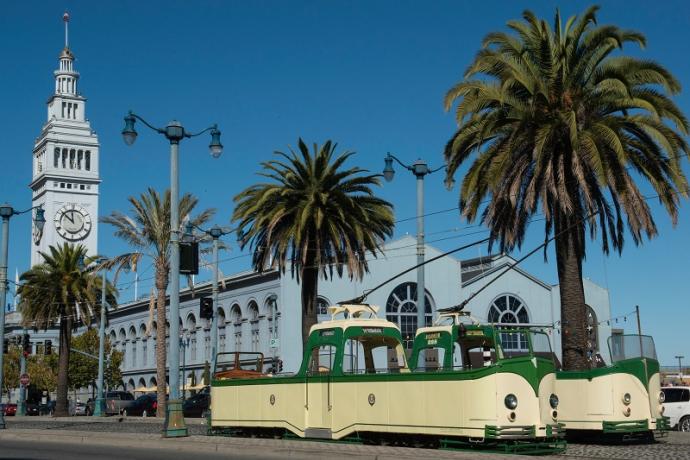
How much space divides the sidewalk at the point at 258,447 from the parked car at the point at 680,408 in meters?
14.5

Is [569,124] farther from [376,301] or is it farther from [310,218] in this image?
[376,301]

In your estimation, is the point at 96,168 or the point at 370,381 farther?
the point at 96,168

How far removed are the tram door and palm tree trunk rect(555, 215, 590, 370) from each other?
8004 mm

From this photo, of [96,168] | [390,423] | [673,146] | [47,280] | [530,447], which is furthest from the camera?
[96,168]

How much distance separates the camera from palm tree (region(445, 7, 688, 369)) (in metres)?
26.2

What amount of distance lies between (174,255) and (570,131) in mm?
11399

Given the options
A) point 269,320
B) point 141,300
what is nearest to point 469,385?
point 269,320

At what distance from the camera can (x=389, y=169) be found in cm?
3036

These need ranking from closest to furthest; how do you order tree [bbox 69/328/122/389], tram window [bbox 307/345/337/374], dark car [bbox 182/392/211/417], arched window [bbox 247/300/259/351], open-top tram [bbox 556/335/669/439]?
1. open-top tram [bbox 556/335/669/439]
2. tram window [bbox 307/345/337/374]
3. dark car [bbox 182/392/211/417]
4. arched window [bbox 247/300/259/351]
5. tree [bbox 69/328/122/389]

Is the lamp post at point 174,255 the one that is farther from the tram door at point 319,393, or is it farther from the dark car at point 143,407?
the dark car at point 143,407

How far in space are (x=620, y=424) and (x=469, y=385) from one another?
195 inches

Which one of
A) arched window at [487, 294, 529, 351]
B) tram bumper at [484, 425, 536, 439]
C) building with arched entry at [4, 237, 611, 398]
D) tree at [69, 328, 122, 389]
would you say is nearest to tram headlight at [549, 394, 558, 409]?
tram bumper at [484, 425, 536, 439]

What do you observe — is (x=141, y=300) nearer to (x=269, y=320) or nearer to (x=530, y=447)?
(x=269, y=320)

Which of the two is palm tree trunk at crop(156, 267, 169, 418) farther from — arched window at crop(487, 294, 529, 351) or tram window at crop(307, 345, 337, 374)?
arched window at crop(487, 294, 529, 351)
